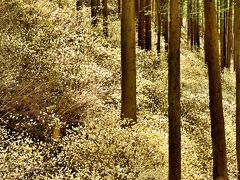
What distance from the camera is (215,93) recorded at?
8617 millimetres

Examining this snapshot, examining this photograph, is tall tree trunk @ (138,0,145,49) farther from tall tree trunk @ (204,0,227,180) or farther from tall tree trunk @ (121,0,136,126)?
tall tree trunk @ (204,0,227,180)

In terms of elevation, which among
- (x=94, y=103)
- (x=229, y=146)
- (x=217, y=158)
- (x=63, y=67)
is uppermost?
(x=63, y=67)

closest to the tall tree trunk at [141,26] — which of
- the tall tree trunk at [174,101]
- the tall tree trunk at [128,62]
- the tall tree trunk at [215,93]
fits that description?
the tall tree trunk at [128,62]

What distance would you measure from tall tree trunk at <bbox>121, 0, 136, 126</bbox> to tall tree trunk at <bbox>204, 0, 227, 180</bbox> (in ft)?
Result: 7.65

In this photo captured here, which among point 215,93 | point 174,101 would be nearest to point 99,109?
point 215,93

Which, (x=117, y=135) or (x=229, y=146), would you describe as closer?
(x=117, y=135)

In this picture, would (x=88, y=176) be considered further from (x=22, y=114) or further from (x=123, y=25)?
(x=123, y=25)

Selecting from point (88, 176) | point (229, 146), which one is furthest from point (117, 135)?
point (229, 146)

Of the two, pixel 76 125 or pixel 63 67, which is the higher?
pixel 63 67

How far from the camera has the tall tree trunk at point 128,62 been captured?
10453 mm

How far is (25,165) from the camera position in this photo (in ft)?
24.4

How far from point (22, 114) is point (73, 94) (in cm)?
164

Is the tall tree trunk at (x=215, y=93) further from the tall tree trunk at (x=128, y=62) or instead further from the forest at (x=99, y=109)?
the tall tree trunk at (x=128, y=62)

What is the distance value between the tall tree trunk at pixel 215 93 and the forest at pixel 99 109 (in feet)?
0.07
